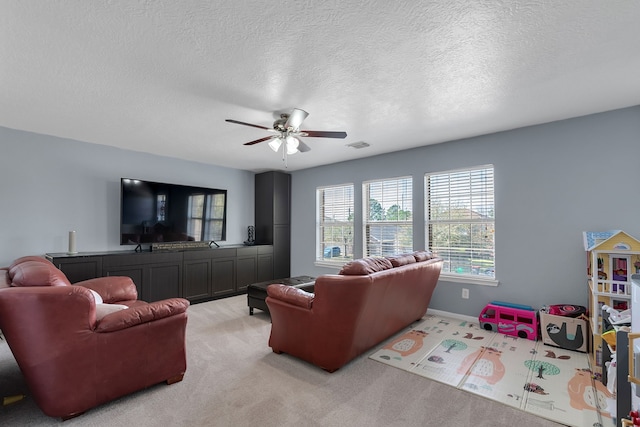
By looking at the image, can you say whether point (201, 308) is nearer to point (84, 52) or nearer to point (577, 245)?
point (84, 52)

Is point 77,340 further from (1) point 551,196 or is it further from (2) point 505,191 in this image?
(1) point 551,196

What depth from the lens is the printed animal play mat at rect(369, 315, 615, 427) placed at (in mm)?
2031

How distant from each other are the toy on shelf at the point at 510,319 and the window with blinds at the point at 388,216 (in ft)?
4.35

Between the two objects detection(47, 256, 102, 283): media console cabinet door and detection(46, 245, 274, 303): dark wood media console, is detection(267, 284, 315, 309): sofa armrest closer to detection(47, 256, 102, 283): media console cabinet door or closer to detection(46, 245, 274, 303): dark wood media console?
detection(46, 245, 274, 303): dark wood media console

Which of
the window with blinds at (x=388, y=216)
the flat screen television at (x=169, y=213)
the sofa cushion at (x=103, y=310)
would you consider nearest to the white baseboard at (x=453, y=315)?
the window with blinds at (x=388, y=216)

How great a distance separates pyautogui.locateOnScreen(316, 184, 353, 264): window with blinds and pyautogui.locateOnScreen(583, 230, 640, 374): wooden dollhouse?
327 cm

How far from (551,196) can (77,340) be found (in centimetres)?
454

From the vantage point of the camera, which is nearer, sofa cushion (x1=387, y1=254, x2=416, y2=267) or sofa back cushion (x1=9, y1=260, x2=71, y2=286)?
sofa back cushion (x1=9, y1=260, x2=71, y2=286)

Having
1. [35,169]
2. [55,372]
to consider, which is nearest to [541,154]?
[55,372]

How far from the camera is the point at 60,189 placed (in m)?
3.94

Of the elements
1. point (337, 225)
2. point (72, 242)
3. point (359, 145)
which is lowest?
point (72, 242)

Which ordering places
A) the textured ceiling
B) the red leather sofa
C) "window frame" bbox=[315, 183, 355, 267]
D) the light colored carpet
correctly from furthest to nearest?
"window frame" bbox=[315, 183, 355, 267] < the red leather sofa < the light colored carpet < the textured ceiling

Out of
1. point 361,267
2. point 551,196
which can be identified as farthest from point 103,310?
point 551,196

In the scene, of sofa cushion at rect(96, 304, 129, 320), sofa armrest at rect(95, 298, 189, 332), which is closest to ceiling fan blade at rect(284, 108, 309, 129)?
sofa armrest at rect(95, 298, 189, 332)
